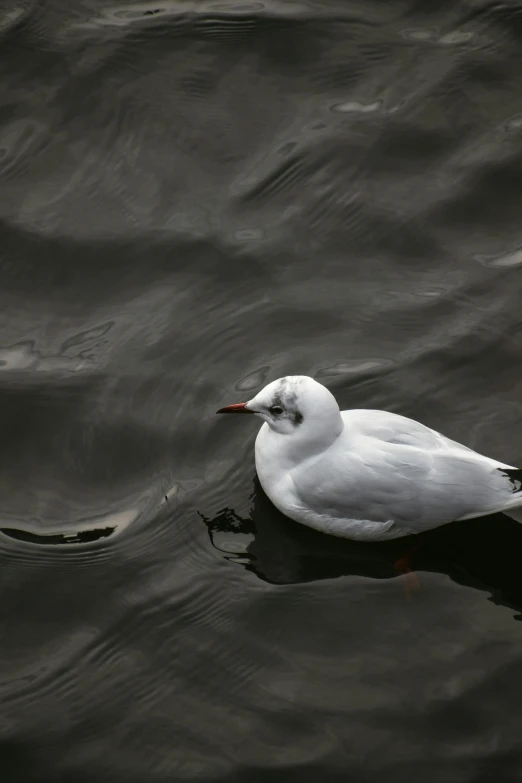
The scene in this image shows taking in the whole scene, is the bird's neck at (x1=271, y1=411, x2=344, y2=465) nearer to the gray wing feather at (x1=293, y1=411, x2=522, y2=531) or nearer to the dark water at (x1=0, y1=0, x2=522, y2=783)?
the gray wing feather at (x1=293, y1=411, x2=522, y2=531)

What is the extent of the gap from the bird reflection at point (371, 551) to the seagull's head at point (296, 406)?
599 mm

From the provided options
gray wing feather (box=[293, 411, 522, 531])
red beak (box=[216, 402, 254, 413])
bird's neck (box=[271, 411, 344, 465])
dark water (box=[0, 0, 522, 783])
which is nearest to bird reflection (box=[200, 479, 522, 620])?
dark water (box=[0, 0, 522, 783])

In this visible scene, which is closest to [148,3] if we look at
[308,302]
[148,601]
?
[308,302]

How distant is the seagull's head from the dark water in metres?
0.56

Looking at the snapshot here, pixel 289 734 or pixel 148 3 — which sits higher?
pixel 148 3

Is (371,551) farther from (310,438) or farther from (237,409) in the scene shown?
(237,409)

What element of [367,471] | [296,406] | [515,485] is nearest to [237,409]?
[296,406]

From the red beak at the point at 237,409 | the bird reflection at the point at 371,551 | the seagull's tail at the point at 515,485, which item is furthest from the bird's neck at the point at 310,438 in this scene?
the seagull's tail at the point at 515,485

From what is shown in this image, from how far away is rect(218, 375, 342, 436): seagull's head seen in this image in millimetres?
5887

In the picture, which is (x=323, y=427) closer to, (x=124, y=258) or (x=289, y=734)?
(x=289, y=734)

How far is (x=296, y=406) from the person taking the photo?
19.5ft

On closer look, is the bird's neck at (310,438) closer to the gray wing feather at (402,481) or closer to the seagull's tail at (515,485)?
the gray wing feather at (402,481)

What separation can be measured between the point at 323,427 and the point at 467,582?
113cm

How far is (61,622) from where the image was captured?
5758 millimetres
